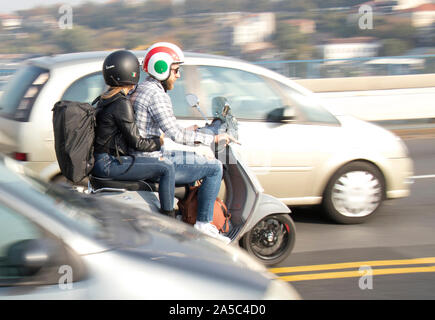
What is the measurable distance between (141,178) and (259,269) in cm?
188

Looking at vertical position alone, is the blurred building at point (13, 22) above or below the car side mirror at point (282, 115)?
above

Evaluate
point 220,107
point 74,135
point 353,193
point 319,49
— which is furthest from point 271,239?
point 319,49

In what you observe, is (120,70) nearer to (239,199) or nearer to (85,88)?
(85,88)

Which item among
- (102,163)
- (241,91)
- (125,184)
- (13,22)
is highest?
(13,22)

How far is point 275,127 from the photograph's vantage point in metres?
6.42

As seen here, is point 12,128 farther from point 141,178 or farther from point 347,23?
point 347,23

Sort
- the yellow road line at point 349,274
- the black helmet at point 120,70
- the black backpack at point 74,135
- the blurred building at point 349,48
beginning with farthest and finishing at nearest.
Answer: the blurred building at point 349,48, the yellow road line at point 349,274, the black helmet at point 120,70, the black backpack at point 74,135

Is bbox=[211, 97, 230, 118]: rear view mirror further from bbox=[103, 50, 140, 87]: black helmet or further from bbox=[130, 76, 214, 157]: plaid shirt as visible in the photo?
bbox=[103, 50, 140, 87]: black helmet

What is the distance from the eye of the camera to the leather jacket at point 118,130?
187 inches

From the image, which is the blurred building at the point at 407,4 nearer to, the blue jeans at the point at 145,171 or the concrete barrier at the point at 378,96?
the concrete barrier at the point at 378,96

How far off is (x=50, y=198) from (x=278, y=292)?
1.25 m

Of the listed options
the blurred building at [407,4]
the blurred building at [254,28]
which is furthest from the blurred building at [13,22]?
the blurred building at [407,4]

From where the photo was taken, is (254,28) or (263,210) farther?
(254,28)

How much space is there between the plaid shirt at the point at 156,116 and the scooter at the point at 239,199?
180 millimetres
